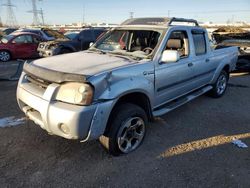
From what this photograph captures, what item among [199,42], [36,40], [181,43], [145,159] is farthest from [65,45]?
[145,159]

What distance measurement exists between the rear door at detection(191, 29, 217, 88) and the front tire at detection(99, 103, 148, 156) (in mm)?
1882

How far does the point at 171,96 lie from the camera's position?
443cm

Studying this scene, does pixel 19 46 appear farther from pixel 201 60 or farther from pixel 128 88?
pixel 128 88

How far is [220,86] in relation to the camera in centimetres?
662

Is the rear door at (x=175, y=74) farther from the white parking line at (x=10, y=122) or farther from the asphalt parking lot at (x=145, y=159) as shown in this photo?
the white parking line at (x=10, y=122)

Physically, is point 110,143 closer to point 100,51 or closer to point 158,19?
point 100,51

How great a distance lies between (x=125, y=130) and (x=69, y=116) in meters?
0.97

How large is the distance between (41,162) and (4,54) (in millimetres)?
11316

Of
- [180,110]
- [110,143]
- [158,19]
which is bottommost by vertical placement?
[180,110]

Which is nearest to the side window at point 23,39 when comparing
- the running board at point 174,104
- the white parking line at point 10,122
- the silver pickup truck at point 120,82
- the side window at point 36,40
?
the side window at point 36,40

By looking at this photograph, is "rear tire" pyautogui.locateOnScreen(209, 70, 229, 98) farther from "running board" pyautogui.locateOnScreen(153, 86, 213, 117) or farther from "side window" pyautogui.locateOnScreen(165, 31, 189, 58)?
"side window" pyautogui.locateOnScreen(165, 31, 189, 58)

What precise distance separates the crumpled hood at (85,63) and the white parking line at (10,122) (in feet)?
4.69

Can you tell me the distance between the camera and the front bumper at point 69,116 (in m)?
2.86

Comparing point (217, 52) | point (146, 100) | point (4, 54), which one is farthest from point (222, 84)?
point (4, 54)
